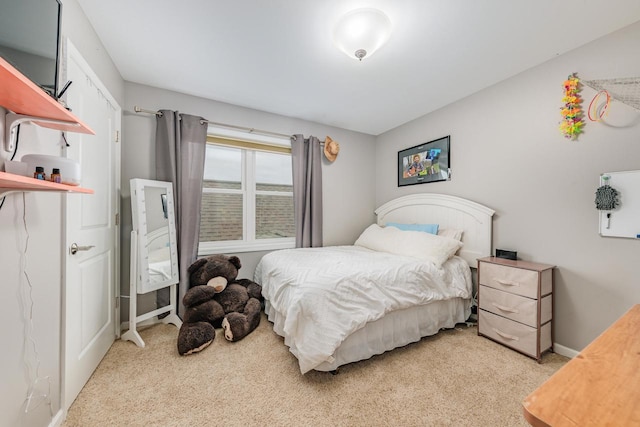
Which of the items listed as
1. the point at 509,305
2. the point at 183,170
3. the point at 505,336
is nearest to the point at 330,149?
the point at 183,170

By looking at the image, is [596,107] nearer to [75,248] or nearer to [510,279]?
[510,279]

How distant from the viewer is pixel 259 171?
3.14 meters

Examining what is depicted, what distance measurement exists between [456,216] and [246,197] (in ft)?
8.31

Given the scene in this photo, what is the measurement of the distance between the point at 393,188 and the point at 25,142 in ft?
11.6

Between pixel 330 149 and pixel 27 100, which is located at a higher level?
pixel 330 149

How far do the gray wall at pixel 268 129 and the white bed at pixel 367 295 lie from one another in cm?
103

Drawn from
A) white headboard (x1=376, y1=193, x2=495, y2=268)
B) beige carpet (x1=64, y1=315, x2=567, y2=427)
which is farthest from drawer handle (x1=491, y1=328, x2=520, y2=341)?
white headboard (x1=376, y1=193, x2=495, y2=268)

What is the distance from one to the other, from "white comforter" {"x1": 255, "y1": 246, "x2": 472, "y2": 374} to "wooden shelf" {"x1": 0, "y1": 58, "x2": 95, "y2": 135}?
5.06 feet

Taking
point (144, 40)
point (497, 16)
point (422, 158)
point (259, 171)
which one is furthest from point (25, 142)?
point (422, 158)

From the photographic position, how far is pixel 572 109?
188 cm

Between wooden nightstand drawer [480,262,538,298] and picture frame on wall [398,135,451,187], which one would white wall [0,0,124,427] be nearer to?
wooden nightstand drawer [480,262,538,298]

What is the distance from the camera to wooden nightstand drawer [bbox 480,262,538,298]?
73.0 inches

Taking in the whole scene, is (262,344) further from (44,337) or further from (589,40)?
(589,40)

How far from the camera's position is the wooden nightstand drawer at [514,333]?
1854 millimetres
